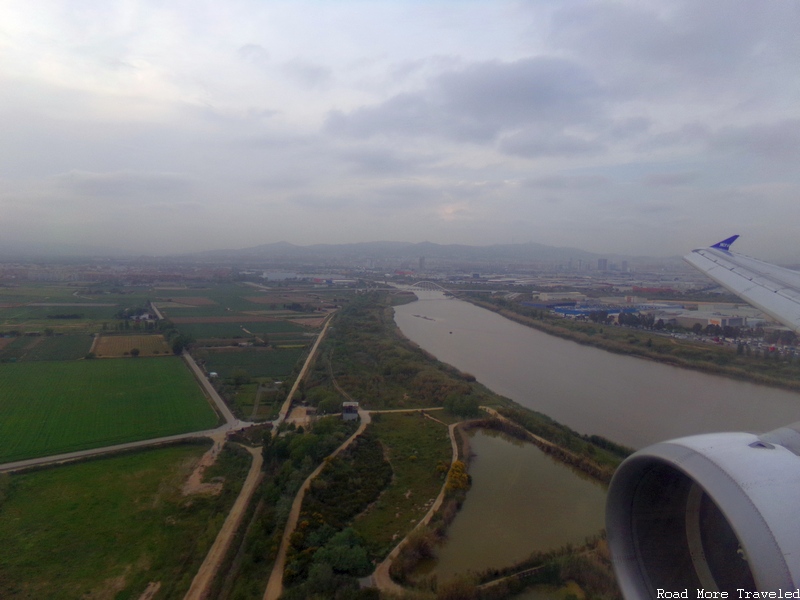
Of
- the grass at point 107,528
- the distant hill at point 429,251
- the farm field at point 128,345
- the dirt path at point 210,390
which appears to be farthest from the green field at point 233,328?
the distant hill at point 429,251

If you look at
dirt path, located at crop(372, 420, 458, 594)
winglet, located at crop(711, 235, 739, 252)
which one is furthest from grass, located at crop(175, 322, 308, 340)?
winglet, located at crop(711, 235, 739, 252)

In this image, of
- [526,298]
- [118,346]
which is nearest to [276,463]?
[118,346]

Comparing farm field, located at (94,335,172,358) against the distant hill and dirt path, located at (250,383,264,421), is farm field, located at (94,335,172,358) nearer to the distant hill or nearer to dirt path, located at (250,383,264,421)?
dirt path, located at (250,383,264,421)

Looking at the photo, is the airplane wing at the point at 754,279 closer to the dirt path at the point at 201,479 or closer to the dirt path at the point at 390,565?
the dirt path at the point at 390,565

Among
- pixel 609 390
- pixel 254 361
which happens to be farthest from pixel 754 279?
pixel 254 361

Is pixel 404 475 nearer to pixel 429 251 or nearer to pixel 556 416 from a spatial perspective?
pixel 556 416

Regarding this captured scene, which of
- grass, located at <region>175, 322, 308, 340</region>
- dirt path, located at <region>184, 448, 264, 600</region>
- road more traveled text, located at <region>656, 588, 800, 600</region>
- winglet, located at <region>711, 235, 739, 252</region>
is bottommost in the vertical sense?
dirt path, located at <region>184, 448, 264, 600</region>

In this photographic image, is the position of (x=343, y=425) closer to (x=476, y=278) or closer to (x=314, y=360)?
(x=314, y=360)
